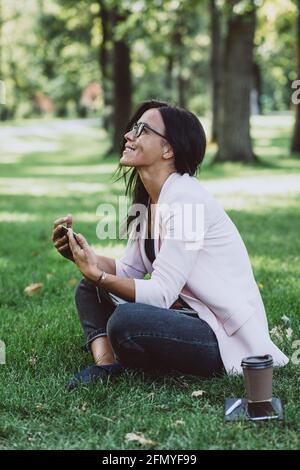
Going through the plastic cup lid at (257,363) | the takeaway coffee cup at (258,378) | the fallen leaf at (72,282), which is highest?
the plastic cup lid at (257,363)

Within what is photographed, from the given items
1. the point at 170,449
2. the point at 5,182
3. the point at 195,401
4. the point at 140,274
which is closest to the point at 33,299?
the point at 140,274

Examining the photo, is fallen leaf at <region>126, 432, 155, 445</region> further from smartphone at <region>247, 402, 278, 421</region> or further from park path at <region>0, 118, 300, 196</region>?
park path at <region>0, 118, 300, 196</region>

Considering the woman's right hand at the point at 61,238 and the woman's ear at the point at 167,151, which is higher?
the woman's ear at the point at 167,151

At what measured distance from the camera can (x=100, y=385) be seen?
3.77 m

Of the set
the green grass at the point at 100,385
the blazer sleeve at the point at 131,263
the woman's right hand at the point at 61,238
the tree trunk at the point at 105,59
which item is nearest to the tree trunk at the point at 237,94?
the green grass at the point at 100,385

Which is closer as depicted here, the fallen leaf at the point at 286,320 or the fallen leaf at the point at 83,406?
the fallen leaf at the point at 83,406

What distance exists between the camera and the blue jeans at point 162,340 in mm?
3688

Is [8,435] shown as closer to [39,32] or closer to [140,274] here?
[140,274]

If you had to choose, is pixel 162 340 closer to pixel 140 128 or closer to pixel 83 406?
pixel 83 406

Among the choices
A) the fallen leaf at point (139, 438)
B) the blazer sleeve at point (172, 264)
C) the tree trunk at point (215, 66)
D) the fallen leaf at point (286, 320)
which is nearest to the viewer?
the fallen leaf at point (139, 438)

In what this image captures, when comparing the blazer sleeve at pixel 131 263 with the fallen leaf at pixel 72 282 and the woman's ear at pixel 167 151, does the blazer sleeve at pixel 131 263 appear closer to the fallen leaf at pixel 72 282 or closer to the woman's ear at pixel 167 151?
the woman's ear at pixel 167 151

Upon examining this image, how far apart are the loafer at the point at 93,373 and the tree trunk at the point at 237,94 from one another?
13.6 m

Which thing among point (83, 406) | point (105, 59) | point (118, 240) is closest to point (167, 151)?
point (83, 406)

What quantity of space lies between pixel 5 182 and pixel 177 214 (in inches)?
528
